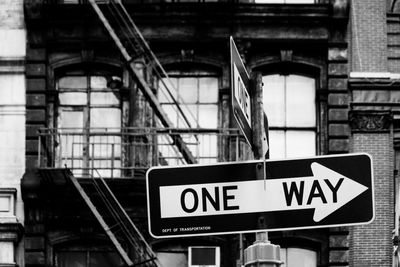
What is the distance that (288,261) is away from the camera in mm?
21141

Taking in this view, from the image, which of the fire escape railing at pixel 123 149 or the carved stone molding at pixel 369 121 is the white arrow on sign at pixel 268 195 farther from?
the carved stone molding at pixel 369 121

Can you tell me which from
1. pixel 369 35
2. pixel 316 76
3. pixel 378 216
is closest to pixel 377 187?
pixel 378 216

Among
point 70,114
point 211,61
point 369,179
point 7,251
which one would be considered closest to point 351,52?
point 211,61

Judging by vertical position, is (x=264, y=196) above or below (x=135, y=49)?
below

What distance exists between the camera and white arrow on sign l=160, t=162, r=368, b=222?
7648 mm

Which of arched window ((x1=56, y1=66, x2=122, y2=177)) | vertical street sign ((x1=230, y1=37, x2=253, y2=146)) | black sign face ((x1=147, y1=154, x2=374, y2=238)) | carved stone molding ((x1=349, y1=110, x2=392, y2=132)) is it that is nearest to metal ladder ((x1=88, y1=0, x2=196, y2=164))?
arched window ((x1=56, y1=66, x2=122, y2=177))

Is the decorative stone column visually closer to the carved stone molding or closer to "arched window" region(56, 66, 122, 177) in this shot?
the carved stone molding

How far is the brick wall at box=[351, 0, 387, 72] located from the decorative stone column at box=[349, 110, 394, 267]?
1.06 m

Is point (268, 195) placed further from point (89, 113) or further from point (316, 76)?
point (316, 76)

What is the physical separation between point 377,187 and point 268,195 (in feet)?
46.5

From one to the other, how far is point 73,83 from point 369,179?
1460 cm

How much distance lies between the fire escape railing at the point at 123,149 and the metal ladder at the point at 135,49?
40 centimetres

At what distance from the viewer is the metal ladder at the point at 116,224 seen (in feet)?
64.7

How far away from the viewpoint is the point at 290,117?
21.7 metres
